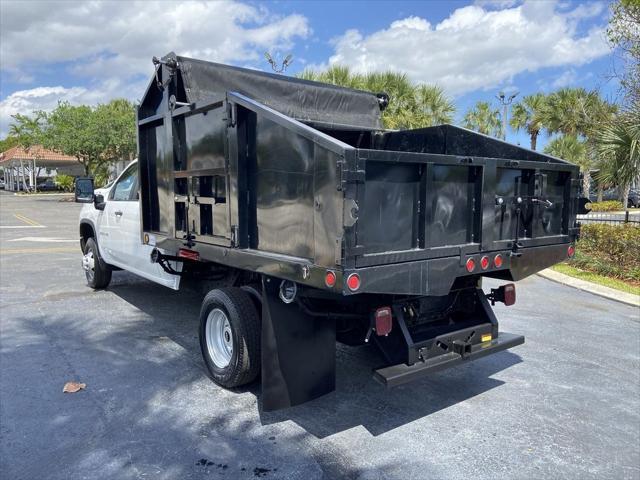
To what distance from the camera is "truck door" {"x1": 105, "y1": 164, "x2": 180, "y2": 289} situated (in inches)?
247

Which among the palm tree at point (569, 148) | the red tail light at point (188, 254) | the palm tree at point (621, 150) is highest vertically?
the palm tree at point (569, 148)

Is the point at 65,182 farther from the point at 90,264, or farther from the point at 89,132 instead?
the point at 90,264

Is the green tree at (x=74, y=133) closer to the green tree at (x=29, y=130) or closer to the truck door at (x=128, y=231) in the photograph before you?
the green tree at (x=29, y=130)

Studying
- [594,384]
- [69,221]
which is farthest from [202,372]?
[69,221]

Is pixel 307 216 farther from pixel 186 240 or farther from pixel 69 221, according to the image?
pixel 69 221

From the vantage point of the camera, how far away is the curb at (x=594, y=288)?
26.1 ft

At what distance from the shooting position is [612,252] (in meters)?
10.3

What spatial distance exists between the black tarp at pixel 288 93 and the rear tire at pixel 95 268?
426cm

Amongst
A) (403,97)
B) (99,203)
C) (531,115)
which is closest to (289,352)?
(99,203)

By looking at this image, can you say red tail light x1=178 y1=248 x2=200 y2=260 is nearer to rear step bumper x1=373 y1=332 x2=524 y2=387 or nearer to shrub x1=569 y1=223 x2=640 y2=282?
rear step bumper x1=373 y1=332 x2=524 y2=387

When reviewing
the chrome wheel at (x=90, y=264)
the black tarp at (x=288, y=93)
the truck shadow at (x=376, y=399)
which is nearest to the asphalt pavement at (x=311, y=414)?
the truck shadow at (x=376, y=399)

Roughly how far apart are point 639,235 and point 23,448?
1038cm

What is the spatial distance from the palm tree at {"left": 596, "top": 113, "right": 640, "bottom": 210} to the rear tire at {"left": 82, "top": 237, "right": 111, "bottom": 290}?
977 centimetres

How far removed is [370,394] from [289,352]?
1.08 meters
